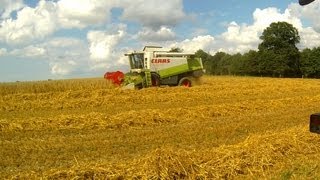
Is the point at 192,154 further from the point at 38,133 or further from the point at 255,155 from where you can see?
the point at 38,133

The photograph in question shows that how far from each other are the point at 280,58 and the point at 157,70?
151ft

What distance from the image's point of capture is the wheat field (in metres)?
7.16

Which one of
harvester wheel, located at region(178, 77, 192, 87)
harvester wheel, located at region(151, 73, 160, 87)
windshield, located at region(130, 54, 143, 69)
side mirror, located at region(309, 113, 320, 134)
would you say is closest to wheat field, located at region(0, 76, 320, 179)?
side mirror, located at region(309, 113, 320, 134)

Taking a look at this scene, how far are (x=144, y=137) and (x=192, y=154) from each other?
10.6ft

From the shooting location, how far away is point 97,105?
19.5 metres

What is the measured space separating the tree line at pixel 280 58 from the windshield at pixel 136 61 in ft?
148

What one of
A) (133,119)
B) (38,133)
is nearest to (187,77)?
(133,119)

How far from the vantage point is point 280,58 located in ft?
232

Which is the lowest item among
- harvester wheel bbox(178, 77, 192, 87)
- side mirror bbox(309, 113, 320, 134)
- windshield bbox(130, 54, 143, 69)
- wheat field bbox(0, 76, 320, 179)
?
wheat field bbox(0, 76, 320, 179)

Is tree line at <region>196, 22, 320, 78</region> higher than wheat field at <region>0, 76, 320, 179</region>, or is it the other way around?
tree line at <region>196, 22, 320, 78</region>

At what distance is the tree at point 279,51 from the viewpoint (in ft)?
232

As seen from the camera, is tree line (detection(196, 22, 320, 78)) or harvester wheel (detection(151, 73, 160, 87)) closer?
harvester wheel (detection(151, 73, 160, 87))

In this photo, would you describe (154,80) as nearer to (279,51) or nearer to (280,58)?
(280,58)

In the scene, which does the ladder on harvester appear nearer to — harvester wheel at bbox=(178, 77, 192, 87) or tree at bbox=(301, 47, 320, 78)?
harvester wheel at bbox=(178, 77, 192, 87)
